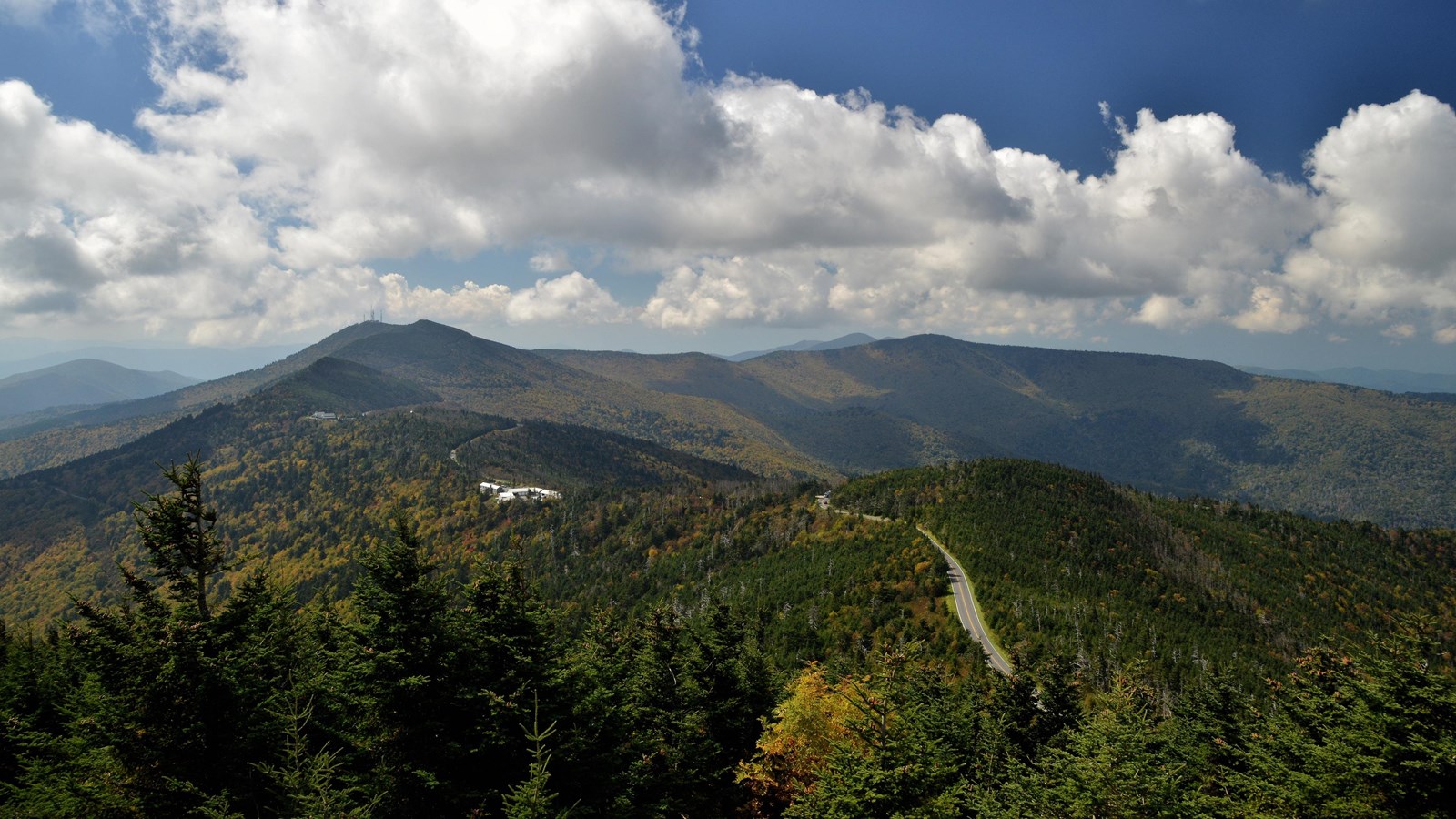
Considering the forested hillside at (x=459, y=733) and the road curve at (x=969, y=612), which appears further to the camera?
the road curve at (x=969, y=612)

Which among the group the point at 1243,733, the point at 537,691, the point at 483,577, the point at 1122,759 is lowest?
the point at 1243,733

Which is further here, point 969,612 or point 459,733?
point 969,612

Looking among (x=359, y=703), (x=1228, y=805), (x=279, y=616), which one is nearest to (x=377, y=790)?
(x=359, y=703)

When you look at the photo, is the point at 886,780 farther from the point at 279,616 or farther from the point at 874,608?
the point at 874,608

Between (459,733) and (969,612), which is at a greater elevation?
(459,733)

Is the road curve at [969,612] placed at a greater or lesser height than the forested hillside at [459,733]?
lesser

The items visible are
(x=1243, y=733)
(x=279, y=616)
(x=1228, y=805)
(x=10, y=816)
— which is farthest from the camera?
(x=1243, y=733)

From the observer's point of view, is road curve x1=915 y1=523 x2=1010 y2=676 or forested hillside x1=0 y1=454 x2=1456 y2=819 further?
road curve x1=915 y1=523 x2=1010 y2=676

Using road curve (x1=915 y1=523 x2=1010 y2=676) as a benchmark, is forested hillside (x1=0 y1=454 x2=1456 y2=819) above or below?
above
